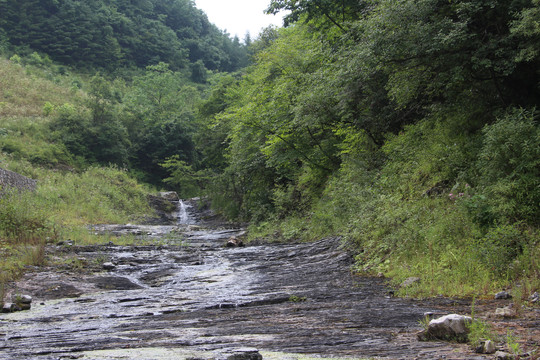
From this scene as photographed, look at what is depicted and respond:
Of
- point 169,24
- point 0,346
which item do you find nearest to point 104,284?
point 0,346

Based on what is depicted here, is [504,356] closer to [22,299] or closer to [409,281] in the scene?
[409,281]

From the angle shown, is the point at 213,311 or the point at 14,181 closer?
the point at 213,311

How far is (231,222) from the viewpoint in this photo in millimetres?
26141

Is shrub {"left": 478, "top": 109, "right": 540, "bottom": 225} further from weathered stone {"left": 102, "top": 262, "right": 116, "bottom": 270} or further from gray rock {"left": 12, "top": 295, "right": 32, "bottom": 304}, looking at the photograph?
weathered stone {"left": 102, "top": 262, "right": 116, "bottom": 270}

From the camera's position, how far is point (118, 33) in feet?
251

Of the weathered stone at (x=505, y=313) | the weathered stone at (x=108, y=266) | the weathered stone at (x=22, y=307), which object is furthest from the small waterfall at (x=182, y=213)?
the weathered stone at (x=505, y=313)

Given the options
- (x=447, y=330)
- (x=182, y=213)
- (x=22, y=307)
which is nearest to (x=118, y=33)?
(x=182, y=213)

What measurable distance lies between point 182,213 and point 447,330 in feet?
107

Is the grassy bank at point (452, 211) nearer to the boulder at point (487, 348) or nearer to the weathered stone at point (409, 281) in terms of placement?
the weathered stone at point (409, 281)

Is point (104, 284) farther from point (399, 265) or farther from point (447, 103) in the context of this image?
point (447, 103)

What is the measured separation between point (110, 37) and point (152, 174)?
37.1 m

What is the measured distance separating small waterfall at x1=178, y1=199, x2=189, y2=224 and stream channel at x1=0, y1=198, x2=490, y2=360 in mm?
19686

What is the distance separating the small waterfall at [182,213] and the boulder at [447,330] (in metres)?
28.7

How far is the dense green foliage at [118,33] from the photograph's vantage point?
204 feet
